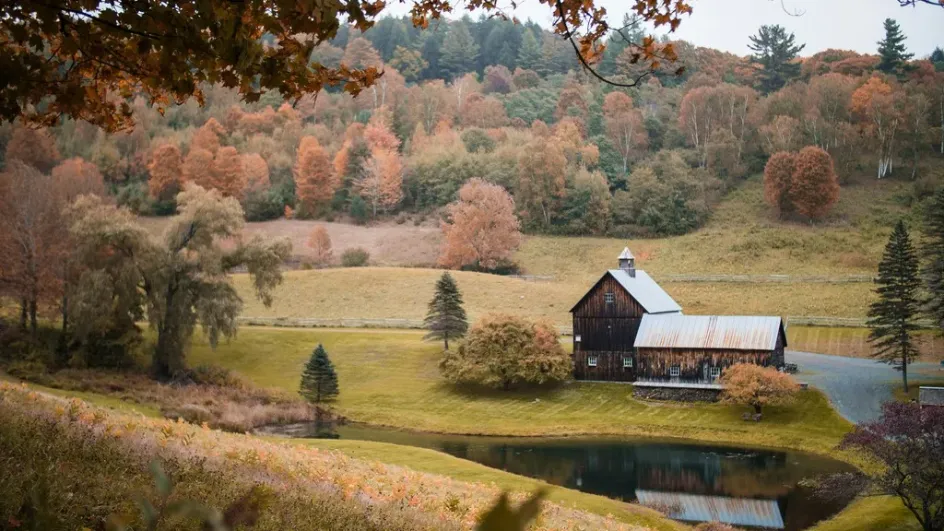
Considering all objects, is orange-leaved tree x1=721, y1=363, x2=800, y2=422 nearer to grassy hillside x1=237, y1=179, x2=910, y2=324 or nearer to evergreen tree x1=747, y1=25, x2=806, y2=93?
grassy hillside x1=237, y1=179, x2=910, y2=324

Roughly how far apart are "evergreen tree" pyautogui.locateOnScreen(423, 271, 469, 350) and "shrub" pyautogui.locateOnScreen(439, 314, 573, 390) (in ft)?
12.0

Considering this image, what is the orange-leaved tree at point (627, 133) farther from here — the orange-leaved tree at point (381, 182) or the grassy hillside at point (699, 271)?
the orange-leaved tree at point (381, 182)

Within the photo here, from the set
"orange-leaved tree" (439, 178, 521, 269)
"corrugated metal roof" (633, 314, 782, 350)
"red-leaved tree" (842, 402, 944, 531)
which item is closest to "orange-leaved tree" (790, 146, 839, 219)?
"orange-leaved tree" (439, 178, 521, 269)

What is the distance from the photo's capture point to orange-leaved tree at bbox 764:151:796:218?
75688 millimetres

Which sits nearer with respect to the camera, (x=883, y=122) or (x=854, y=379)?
(x=854, y=379)

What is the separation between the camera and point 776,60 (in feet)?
355

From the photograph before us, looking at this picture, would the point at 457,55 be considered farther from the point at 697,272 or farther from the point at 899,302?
the point at 899,302

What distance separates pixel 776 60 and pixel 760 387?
275 ft

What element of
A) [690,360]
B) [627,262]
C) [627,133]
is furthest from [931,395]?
[627,133]

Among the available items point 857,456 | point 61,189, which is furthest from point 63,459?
point 61,189

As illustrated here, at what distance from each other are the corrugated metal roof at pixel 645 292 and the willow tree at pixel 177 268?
2110 cm

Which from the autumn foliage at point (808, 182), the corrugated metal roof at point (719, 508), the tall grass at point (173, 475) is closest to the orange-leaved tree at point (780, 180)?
the autumn foliage at point (808, 182)

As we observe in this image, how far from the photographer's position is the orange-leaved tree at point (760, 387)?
35.8m

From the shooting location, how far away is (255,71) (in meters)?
5.77
